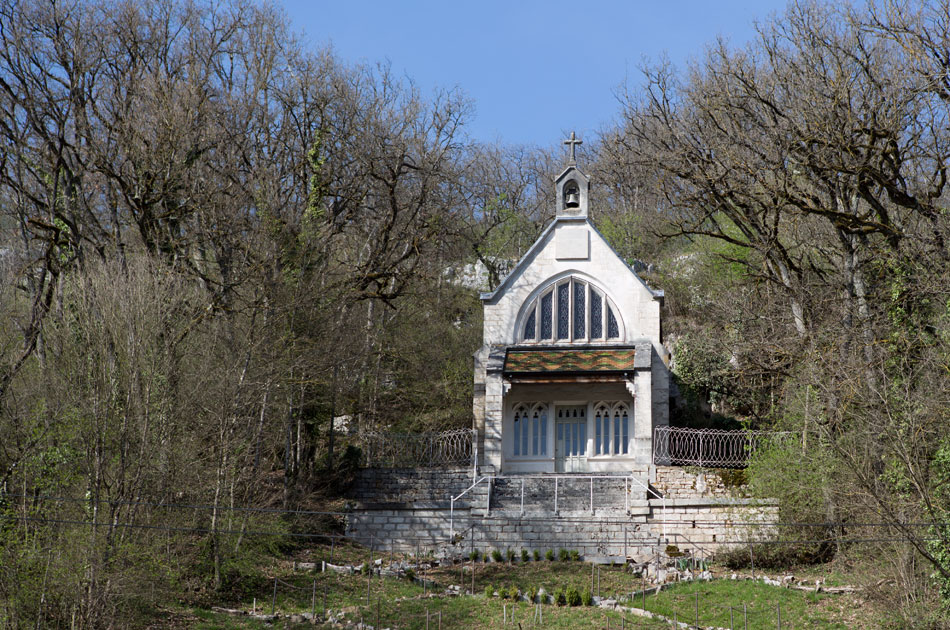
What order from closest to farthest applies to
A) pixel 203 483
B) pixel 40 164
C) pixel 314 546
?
pixel 203 483, pixel 314 546, pixel 40 164

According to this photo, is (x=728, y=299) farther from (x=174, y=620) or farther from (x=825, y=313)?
(x=174, y=620)

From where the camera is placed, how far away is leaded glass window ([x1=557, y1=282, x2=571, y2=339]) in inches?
1313

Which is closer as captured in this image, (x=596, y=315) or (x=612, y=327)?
(x=612, y=327)

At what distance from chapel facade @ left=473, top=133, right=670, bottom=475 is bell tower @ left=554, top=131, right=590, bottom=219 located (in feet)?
0.17

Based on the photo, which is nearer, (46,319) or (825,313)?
(46,319)

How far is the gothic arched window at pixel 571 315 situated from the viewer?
33125 mm

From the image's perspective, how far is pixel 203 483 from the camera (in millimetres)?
25359

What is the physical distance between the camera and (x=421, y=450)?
32125mm

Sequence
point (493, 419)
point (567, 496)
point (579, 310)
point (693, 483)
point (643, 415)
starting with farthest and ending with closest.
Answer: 1. point (579, 310)
2. point (493, 419)
3. point (643, 415)
4. point (567, 496)
5. point (693, 483)

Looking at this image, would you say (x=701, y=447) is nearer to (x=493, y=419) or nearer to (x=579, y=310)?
(x=579, y=310)

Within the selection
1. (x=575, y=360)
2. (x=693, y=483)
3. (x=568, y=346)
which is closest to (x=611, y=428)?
(x=575, y=360)

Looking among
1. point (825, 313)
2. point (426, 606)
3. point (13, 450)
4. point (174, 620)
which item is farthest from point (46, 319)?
point (825, 313)

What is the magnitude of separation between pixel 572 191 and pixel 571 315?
3938 mm

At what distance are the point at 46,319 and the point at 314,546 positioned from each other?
27.4 feet
